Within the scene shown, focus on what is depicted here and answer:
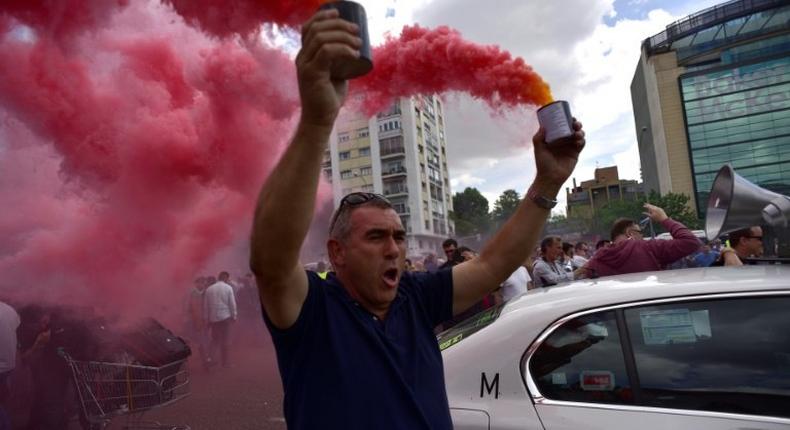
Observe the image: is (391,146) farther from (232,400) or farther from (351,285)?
(351,285)

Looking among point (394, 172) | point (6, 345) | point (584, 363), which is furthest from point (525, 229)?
point (394, 172)

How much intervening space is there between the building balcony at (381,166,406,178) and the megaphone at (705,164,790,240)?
166ft

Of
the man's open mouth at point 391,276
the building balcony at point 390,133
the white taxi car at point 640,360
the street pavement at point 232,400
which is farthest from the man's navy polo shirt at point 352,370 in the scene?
the building balcony at point 390,133

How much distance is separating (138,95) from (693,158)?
2262 inches

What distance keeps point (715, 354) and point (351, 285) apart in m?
1.74

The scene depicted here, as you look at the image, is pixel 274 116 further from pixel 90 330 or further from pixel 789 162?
pixel 789 162

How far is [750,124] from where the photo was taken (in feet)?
169

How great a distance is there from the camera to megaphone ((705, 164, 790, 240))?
3.10 meters

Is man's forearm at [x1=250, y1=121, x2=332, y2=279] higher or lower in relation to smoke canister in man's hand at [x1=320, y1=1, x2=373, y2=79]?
lower

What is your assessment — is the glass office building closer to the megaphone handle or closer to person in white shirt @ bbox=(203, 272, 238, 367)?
person in white shirt @ bbox=(203, 272, 238, 367)

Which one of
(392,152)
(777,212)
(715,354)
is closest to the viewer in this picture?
(715,354)

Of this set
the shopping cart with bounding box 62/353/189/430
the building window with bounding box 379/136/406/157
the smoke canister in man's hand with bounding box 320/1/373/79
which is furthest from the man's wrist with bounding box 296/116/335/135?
the building window with bounding box 379/136/406/157

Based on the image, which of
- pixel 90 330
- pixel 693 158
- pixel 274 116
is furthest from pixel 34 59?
pixel 693 158

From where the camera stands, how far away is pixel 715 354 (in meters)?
2.28
